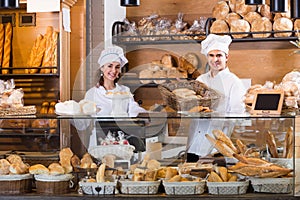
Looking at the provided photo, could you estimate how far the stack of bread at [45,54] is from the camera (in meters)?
4.53

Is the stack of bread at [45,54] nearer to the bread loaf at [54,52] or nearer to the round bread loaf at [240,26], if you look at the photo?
the bread loaf at [54,52]

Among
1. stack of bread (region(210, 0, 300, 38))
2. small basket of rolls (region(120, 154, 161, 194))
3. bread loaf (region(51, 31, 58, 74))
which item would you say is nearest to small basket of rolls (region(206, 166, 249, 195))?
small basket of rolls (region(120, 154, 161, 194))

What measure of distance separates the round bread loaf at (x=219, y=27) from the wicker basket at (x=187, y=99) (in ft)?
5.03

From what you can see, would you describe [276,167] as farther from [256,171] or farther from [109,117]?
[109,117]

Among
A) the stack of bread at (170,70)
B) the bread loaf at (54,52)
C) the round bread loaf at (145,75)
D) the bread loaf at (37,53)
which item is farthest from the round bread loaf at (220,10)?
the bread loaf at (37,53)

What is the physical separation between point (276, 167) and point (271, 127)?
0.52 ft

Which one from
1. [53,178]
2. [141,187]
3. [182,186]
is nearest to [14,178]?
[53,178]

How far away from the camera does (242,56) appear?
4.76 metres

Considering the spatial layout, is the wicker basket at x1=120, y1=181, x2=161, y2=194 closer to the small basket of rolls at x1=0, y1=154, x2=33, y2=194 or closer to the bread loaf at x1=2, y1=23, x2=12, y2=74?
the small basket of rolls at x1=0, y1=154, x2=33, y2=194

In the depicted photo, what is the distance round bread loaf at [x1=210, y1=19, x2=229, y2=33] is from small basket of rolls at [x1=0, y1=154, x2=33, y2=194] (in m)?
2.35

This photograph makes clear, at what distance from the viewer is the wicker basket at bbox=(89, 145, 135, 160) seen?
2492 millimetres

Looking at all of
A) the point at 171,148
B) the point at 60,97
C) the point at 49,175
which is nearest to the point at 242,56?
the point at 60,97

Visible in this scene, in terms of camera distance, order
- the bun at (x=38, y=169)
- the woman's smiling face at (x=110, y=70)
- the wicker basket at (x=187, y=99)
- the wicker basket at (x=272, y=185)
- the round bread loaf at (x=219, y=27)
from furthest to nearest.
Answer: the round bread loaf at (x=219, y=27) → the woman's smiling face at (x=110, y=70) → the wicker basket at (x=187, y=99) → the bun at (x=38, y=169) → the wicker basket at (x=272, y=185)

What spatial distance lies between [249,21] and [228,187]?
2.37 metres
